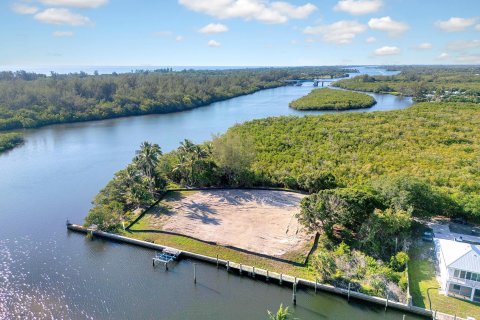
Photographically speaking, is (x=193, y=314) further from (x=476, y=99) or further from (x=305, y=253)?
(x=476, y=99)

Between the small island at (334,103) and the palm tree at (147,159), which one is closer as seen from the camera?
the palm tree at (147,159)

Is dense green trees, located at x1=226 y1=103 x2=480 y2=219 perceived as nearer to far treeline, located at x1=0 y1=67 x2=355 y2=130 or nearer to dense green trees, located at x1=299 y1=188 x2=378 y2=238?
dense green trees, located at x1=299 y1=188 x2=378 y2=238

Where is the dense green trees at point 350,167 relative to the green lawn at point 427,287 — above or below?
above

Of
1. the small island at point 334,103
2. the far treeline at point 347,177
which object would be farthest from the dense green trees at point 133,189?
the small island at point 334,103

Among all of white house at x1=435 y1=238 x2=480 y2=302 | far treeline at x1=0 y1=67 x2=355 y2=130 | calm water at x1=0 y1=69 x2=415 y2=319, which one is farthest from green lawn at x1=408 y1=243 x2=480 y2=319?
far treeline at x1=0 y1=67 x2=355 y2=130

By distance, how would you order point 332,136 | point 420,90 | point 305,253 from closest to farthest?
point 305,253 < point 332,136 < point 420,90

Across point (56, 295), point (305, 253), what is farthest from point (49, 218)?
point (305, 253)

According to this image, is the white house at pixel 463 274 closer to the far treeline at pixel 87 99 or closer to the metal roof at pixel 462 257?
the metal roof at pixel 462 257
